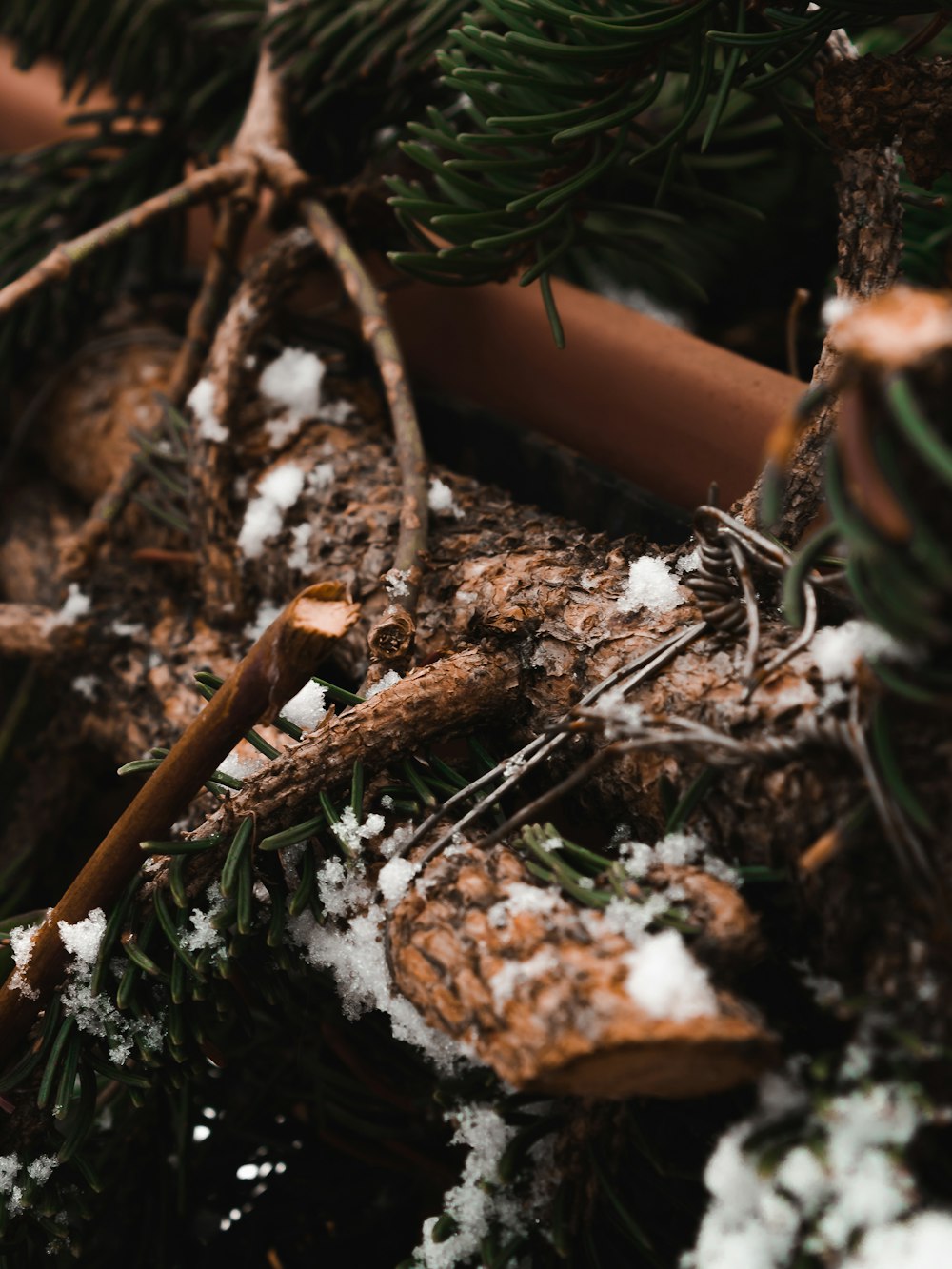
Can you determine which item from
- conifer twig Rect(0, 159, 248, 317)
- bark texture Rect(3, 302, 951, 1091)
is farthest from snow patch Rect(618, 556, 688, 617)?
conifer twig Rect(0, 159, 248, 317)

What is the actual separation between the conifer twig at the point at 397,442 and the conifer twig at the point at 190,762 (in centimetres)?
7

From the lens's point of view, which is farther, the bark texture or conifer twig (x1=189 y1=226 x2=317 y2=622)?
conifer twig (x1=189 y1=226 x2=317 y2=622)

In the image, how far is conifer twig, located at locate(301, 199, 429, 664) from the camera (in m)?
0.35

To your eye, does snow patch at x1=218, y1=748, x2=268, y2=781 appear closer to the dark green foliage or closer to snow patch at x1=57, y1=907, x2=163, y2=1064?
snow patch at x1=57, y1=907, x2=163, y2=1064

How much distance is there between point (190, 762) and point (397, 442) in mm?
208

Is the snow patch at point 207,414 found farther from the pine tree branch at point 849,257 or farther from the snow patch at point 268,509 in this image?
the pine tree branch at point 849,257

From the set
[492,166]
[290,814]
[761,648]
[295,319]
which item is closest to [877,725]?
[761,648]

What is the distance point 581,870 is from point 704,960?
6cm

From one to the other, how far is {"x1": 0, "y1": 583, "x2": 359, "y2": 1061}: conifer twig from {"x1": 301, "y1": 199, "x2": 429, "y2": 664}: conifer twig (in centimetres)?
7

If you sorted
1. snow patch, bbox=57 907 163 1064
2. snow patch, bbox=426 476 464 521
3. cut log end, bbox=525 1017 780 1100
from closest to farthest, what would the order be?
cut log end, bbox=525 1017 780 1100
snow patch, bbox=57 907 163 1064
snow patch, bbox=426 476 464 521

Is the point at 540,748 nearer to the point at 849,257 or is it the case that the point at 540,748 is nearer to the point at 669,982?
the point at 669,982

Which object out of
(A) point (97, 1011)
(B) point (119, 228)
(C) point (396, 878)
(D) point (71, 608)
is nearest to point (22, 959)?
(A) point (97, 1011)

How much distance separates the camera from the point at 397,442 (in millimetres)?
447

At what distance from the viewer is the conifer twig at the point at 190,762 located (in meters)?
0.26
